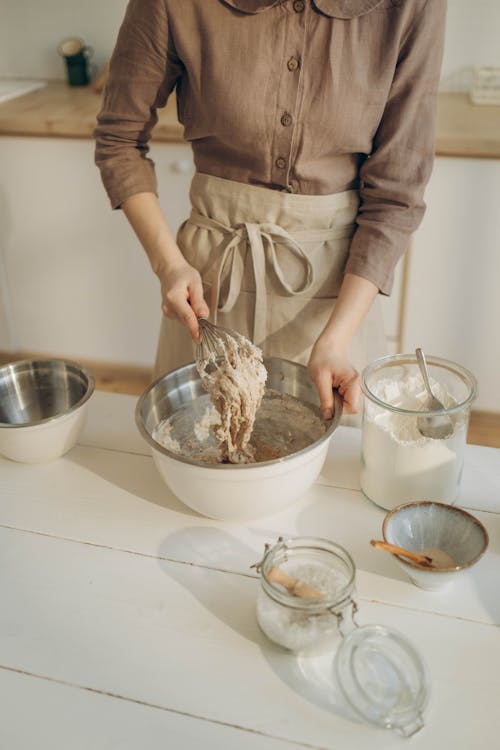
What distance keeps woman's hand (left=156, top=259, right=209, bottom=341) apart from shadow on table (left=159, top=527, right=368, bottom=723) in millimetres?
281

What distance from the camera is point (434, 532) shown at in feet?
2.70

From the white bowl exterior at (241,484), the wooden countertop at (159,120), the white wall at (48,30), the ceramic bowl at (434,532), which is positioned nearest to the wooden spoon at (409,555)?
the ceramic bowl at (434,532)

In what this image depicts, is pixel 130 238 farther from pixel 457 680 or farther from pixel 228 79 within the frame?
pixel 457 680

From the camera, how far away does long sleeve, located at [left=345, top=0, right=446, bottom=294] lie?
3.37ft

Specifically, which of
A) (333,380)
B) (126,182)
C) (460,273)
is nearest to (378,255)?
(333,380)

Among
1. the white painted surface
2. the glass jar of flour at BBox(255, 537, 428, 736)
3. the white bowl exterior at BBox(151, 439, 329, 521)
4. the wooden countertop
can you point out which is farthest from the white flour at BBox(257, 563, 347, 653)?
the white painted surface

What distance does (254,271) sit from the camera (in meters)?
1.19

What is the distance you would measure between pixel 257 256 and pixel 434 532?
0.55m

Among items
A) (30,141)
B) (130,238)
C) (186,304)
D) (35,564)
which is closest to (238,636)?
(35,564)

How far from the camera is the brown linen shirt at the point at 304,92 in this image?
3.37 ft

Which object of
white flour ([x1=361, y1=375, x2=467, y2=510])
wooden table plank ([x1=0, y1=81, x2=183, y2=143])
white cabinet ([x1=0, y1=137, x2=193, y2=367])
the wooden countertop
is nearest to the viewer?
white flour ([x1=361, y1=375, x2=467, y2=510])

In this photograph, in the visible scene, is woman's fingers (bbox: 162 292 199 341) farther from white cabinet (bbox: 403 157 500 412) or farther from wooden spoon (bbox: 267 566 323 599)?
white cabinet (bbox: 403 157 500 412)

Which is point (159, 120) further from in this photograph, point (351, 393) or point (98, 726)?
point (98, 726)

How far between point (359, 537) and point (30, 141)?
1.75 meters
